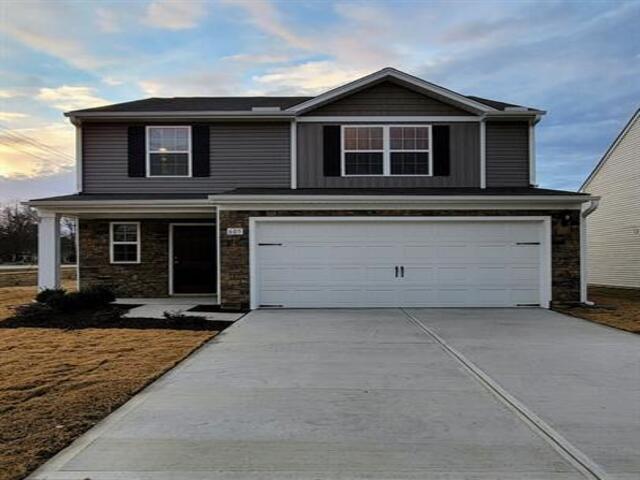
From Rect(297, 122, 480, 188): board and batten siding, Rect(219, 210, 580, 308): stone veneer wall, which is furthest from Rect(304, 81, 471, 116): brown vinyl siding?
Rect(219, 210, 580, 308): stone veneer wall

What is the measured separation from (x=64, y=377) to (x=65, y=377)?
1cm

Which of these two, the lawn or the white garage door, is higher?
the white garage door

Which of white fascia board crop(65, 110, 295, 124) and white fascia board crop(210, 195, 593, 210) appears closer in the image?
white fascia board crop(210, 195, 593, 210)

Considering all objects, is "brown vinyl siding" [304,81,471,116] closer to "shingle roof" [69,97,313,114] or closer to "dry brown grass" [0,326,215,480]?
"shingle roof" [69,97,313,114]

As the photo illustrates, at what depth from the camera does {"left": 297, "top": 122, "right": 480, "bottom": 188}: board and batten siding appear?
51.2 ft

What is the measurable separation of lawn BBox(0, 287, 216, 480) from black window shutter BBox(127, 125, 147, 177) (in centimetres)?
639

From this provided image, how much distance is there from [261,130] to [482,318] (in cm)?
803

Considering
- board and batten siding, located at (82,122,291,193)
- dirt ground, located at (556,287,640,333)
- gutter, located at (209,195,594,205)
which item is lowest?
dirt ground, located at (556,287,640,333)

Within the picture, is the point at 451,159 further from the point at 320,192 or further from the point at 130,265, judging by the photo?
the point at 130,265

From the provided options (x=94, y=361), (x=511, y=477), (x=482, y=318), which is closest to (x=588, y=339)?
(x=482, y=318)

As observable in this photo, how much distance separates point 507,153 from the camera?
1599cm

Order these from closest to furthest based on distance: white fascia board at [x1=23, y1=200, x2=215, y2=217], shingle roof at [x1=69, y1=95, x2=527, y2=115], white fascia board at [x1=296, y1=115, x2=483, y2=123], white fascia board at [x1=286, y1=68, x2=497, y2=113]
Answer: white fascia board at [x1=23, y1=200, x2=215, y2=217]
white fascia board at [x1=286, y1=68, x2=497, y2=113]
white fascia board at [x1=296, y1=115, x2=483, y2=123]
shingle roof at [x1=69, y1=95, x2=527, y2=115]

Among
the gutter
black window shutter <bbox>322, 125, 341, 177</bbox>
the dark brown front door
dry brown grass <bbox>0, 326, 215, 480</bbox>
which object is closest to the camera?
dry brown grass <bbox>0, 326, 215, 480</bbox>

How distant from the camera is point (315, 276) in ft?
45.3
